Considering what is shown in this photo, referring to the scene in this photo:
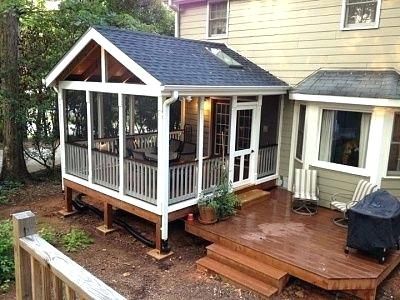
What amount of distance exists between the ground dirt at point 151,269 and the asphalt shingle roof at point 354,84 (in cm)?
326

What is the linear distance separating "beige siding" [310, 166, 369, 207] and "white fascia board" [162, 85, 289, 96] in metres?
2.02

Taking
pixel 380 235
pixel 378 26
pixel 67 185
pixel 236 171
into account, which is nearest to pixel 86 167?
pixel 67 185

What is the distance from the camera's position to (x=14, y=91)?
9.62 meters

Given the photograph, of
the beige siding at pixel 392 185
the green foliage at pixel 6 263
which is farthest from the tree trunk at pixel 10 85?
the beige siding at pixel 392 185

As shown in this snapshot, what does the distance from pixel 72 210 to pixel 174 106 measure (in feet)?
14.1

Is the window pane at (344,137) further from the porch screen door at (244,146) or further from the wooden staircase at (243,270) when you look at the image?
the wooden staircase at (243,270)

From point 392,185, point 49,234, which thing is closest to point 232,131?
point 392,185

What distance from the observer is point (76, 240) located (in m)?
6.81

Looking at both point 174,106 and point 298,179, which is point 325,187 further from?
point 174,106

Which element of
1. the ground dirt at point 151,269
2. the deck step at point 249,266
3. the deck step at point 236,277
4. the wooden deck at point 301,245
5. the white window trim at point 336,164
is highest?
the white window trim at point 336,164

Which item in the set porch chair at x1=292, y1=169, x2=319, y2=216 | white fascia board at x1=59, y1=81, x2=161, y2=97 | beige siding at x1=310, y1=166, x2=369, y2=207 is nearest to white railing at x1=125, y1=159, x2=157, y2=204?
white fascia board at x1=59, y1=81, x2=161, y2=97

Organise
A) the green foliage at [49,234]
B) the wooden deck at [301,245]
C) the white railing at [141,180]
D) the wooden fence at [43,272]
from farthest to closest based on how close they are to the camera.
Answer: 1. the green foliage at [49,234]
2. the white railing at [141,180]
3. the wooden deck at [301,245]
4. the wooden fence at [43,272]

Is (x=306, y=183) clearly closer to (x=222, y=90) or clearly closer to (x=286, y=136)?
(x=286, y=136)

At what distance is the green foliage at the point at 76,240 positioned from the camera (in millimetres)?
6578
